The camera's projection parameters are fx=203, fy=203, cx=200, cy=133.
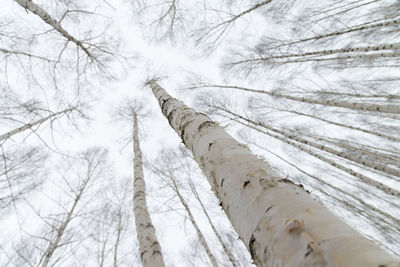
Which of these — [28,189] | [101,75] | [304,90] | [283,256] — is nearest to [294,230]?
[283,256]

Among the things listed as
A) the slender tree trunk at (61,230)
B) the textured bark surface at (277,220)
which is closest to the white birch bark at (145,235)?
the textured bark surface at (277,220)

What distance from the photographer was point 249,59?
6176 mm

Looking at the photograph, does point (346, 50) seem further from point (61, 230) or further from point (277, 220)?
point (61, 230)

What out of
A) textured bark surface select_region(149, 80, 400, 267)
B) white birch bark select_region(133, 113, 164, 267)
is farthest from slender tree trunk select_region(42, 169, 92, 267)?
textured bark surface select_region(149, 80, 400, 267)

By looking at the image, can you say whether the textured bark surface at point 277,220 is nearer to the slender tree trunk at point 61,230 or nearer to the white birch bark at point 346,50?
the white birch bark at point 346,50

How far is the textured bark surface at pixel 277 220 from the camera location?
43cm

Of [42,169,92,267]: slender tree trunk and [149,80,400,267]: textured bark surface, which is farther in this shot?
[42,169,92,267]: slender tree trunk

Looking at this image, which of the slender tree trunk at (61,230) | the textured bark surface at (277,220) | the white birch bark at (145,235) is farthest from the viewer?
the slender tree trunk at (61,230)

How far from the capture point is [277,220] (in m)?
0.58

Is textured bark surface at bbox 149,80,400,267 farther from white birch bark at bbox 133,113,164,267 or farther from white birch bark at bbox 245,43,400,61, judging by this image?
white birch bark at bbox 245,43,400,61

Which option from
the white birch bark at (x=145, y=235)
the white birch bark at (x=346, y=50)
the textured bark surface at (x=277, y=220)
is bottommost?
the textured bark surface at (x=277, y=220)

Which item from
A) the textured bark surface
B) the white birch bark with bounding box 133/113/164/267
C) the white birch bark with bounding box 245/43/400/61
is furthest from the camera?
the white birch bark with bounding box 245/43/400/61

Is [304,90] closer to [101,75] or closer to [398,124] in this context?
[398,124]

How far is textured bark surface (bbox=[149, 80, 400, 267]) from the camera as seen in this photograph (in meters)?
0.43
